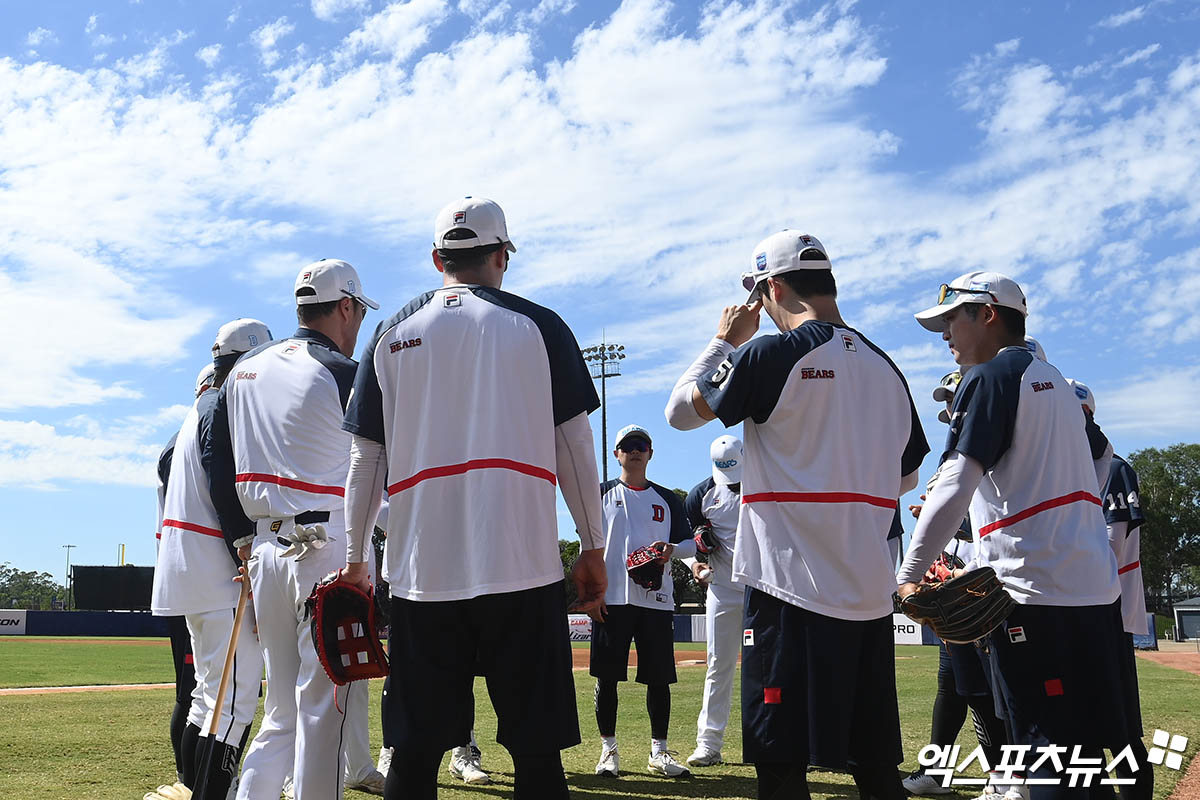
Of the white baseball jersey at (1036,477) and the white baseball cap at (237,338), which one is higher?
the white baseball cap at (237,338)

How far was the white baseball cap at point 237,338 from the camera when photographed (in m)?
6.36

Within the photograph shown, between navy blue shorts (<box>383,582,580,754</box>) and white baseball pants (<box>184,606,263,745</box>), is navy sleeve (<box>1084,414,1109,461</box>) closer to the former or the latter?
navy blue shorts (<box>383,582,580,754</box>)

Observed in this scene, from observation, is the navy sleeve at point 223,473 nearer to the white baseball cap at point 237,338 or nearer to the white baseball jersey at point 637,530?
the white baseball cap at point 237,338

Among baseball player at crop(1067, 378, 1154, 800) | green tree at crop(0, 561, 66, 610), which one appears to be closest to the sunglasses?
baseball player at crop(1067, 378, 1154, 800)

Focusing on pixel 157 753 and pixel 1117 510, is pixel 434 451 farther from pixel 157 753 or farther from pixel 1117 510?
pixel 157 753

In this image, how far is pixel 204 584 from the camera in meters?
5.81

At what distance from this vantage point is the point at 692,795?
6.99 m

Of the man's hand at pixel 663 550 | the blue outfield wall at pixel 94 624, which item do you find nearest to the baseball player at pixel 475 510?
the man's hand at pixel 663 550

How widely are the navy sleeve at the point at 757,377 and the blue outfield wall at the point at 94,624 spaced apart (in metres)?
44.3

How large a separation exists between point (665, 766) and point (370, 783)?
2.26m

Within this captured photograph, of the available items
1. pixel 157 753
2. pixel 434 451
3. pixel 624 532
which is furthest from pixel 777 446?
pixel 157 753

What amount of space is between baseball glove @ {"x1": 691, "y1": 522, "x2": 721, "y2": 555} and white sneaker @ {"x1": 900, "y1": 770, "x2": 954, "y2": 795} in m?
2.84

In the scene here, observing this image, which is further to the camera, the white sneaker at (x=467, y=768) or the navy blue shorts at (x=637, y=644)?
the navy blue shorts at (x=637, y=644)

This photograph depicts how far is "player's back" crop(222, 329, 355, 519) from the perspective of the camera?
16.1ft
